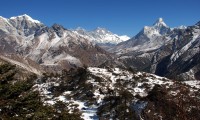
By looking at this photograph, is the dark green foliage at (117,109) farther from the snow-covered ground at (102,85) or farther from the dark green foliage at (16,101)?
the dark green foliage at (16,101)

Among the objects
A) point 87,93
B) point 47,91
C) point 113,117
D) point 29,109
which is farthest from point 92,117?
point 29,109

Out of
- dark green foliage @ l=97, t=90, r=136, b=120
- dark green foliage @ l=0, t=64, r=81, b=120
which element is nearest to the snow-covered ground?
dark green foliage @ l=97, t=90, r=136, b=120

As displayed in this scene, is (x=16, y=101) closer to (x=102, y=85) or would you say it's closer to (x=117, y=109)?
(x=117, y=109)

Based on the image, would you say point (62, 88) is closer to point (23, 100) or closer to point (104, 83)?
point (104, 83)

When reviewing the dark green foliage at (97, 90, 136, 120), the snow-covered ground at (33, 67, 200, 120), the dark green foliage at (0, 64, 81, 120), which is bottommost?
the dark green foliage at (0, 64, 81, 120)

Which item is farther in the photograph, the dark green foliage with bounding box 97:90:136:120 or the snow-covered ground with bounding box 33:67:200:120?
the snow-covered ground with bounding box 33:67:200:120

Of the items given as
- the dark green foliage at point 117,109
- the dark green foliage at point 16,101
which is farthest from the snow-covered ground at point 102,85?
the dark green foliage at point 16,101

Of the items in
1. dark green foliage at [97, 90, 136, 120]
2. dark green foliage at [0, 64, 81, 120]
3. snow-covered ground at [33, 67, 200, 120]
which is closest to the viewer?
dark green foliage at [0, 64, 81, 120]

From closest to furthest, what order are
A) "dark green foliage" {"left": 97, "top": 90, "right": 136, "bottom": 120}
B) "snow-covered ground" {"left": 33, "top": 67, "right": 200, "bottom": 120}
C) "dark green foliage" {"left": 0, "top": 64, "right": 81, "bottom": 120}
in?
"dark green foliage" {"left": 0, "top": 64, "right": 81, "bottom": 120}, "dark green foliage" {"left": 97, "top": 90, "right": 136, "bottom": 120}, "snow-covered ground" {"left": 33, "top": 67, "right": 200, "bottom": 120}

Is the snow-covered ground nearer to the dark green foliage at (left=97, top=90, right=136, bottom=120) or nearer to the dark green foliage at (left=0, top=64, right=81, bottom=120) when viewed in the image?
the dark green foliage at (left=97, top=90, right=136, bottom=120)

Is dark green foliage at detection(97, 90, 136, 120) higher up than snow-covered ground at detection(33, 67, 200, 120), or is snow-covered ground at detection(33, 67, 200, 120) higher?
snow-covered ground at detection(33, 67, 200, 120)

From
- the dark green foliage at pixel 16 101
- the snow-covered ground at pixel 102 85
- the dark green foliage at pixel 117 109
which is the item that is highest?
the snow-covered ground at pixel 102 85

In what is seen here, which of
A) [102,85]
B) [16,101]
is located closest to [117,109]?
[102,85]
